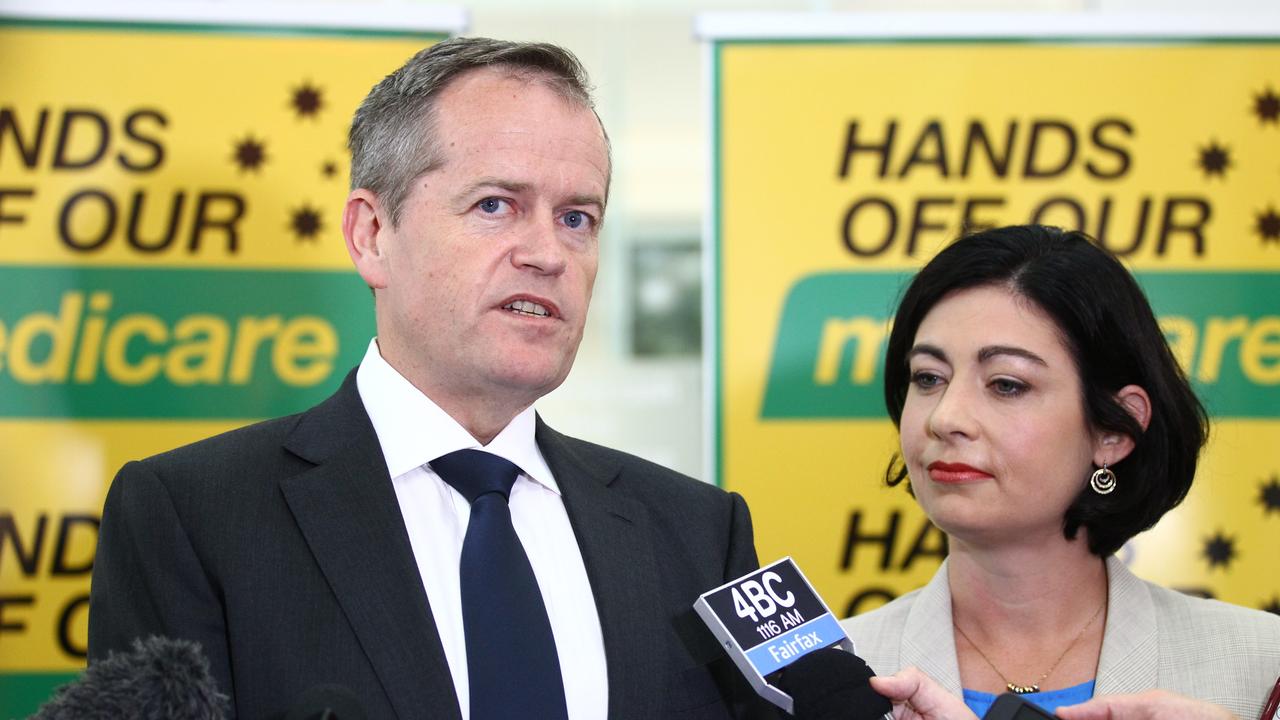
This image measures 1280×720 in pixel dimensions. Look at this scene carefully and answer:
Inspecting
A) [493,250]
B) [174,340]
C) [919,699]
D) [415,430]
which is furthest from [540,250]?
[174,340]

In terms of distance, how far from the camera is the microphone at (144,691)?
1.02 meters

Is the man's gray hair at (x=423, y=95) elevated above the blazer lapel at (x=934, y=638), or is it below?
above

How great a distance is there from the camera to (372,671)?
1531 millimetres

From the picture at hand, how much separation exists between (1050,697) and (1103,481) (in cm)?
40

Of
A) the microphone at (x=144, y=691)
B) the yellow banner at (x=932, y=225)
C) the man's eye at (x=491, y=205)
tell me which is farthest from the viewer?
the yellow banner at (x=932, y=225)

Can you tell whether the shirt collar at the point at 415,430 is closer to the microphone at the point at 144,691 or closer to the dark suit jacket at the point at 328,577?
the dark suit jacket at the point at 328,577

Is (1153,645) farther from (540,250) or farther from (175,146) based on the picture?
(175,146)

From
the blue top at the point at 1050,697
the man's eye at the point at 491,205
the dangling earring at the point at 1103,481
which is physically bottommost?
the blue top at the point at 1050,697

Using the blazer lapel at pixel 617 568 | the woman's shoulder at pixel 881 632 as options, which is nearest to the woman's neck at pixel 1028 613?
the woman's shoulder at pixel 881 632

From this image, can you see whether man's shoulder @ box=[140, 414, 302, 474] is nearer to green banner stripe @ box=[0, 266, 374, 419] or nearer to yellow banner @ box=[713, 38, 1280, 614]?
green banner stripe @ box=[0, 266, 374, 419]

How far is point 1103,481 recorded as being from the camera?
2.33 meters

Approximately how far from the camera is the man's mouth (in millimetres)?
1786

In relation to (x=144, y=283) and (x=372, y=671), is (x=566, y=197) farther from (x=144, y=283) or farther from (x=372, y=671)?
(x=144, y=283)

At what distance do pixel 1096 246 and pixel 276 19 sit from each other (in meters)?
2.05
